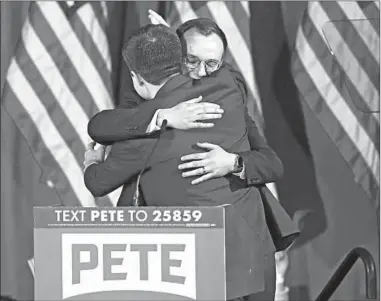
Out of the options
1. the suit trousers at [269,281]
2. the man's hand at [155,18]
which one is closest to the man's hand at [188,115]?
the man's hand at [155,18]

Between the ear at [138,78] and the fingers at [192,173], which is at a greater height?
the ear at [138,78]

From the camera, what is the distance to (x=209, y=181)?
2314mm

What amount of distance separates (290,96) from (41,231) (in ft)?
4.10

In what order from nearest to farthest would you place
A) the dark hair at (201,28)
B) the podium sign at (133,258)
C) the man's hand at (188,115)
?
the podium sign at (133,258) < the man's hand at (188,115) < the dark hair at (201,28)

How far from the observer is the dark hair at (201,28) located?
2410 millimetres

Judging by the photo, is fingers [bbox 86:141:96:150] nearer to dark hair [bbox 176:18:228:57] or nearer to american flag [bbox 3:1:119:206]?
american flag [bbox 3:1:119:206]

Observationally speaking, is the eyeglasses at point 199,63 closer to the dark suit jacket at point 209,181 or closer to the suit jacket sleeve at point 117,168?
the dark suit jacket at point 209,181

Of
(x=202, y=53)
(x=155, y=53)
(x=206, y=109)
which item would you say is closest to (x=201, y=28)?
(x=202, y=53)

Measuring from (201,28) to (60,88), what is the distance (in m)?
0.57

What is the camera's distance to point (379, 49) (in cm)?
249

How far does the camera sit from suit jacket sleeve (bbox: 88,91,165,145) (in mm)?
2293

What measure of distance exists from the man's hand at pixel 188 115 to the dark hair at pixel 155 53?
122 mm

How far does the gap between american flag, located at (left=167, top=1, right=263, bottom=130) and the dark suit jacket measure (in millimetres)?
112

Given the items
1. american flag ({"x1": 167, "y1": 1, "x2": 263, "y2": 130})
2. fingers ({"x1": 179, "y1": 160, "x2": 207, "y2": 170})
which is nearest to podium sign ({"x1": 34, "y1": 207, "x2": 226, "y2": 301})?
fingers ({"x1": 179, "y1": 160, "x2": 207, "y2": 170})
